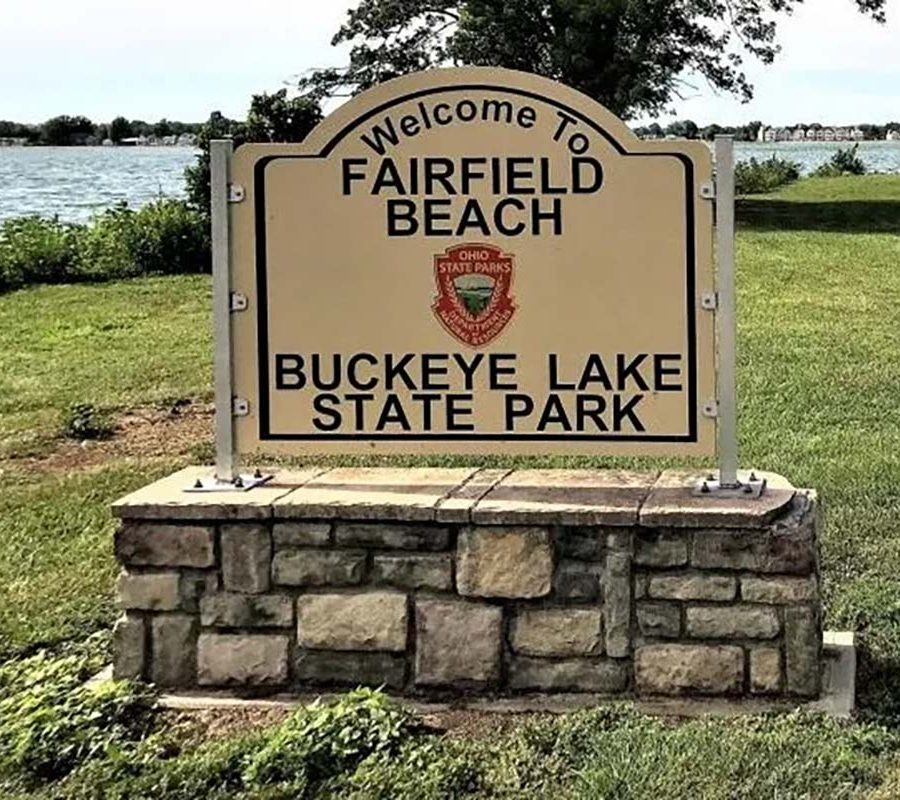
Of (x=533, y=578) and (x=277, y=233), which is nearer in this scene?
(x=533, y=578)

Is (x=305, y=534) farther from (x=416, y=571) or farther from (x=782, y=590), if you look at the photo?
(x=782, y=590)

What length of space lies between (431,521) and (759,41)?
73.4 ft

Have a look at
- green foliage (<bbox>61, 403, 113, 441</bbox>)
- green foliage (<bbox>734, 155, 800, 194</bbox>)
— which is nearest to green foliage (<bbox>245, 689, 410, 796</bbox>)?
green foliage (<bbox>61, 403, 113, 441</bbox>)

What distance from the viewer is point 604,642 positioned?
383 cm

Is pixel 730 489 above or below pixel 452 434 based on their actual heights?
below

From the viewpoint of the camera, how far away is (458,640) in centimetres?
389

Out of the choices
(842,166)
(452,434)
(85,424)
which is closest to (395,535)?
(452,434)

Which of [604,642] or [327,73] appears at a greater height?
[327,73]

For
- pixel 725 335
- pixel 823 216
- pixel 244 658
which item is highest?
pixel 823 216

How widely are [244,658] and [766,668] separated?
1.33 m

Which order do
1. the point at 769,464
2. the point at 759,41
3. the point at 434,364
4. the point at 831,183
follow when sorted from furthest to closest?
the point at 831,183 < the point at 759,41 < the point at 769,464 < the point at 434,364

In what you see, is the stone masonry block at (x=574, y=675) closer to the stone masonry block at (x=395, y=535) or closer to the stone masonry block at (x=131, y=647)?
the stone masonry block at (x=395, y=535)

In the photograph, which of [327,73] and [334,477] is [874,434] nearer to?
[334,477]

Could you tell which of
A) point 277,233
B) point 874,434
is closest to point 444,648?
point 277,233
